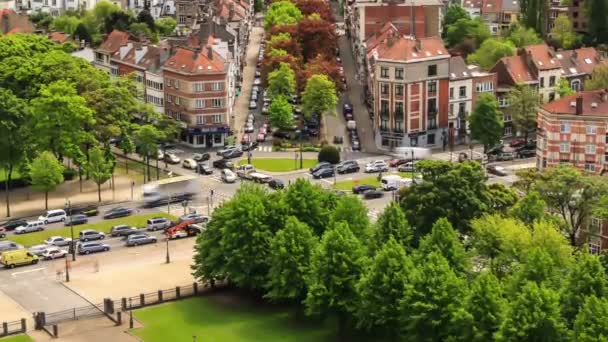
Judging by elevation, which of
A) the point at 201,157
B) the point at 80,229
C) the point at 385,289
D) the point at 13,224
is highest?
the point at 385,289

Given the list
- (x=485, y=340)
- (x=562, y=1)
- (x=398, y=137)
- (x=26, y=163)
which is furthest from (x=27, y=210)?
(x=562, y=1)

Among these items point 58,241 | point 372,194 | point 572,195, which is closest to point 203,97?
point 372,194

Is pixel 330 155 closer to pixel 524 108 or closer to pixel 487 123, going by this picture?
pixel 487 123

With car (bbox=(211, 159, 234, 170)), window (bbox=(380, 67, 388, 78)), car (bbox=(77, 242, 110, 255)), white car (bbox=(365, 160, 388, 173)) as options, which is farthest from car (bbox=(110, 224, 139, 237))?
window (bbox=(380, 67, 388, 78))

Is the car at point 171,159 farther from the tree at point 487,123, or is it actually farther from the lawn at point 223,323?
the lawn at point 223,323

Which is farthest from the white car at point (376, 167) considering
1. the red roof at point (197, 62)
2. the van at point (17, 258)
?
the van at point (17, 258)

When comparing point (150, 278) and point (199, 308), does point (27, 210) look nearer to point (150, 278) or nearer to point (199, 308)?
point (150, 278)

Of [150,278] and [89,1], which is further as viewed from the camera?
[89,1]
